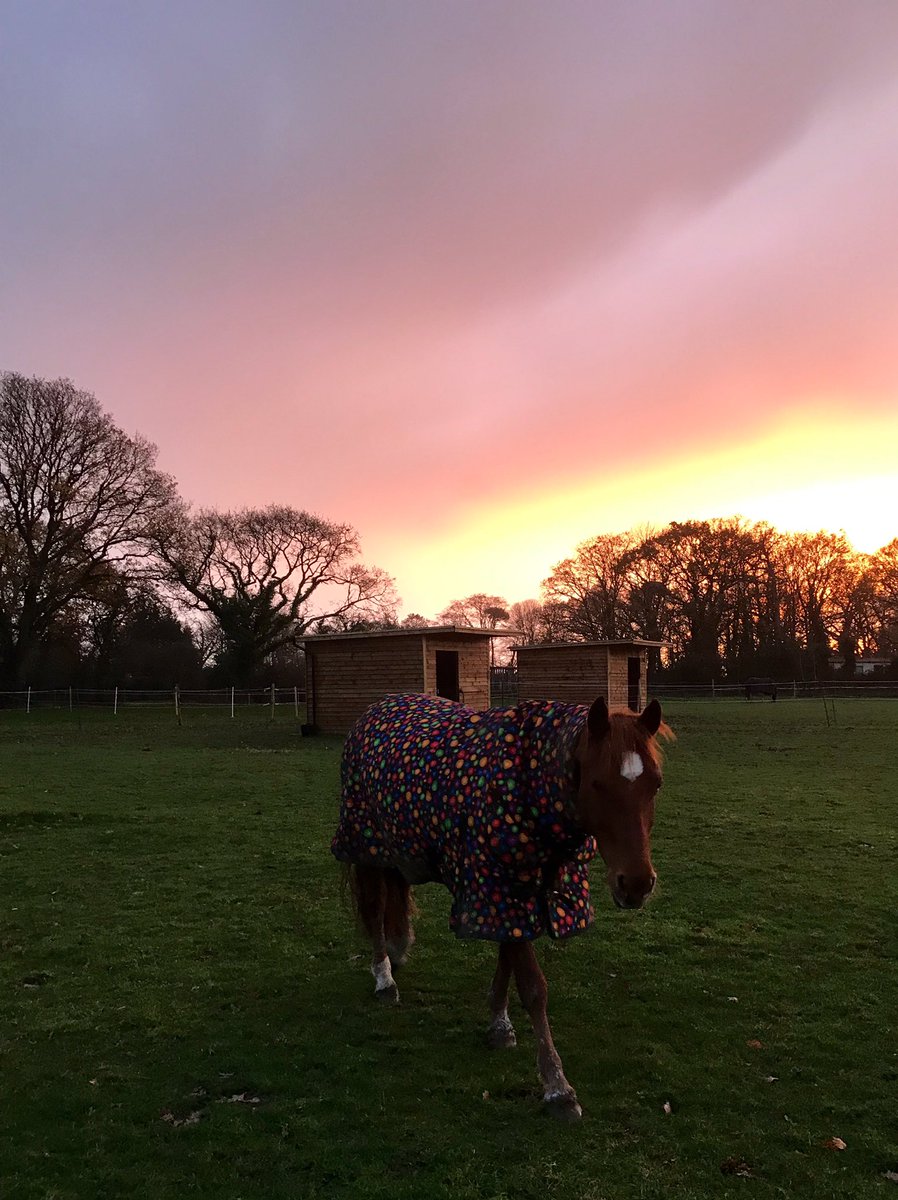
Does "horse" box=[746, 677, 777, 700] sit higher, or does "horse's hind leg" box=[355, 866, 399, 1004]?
"horse's hind leg" box=[355, 866, 399, 1004]

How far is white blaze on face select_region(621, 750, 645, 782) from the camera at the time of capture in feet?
9.26

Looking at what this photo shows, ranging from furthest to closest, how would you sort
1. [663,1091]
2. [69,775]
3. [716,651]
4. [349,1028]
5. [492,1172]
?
[716,651] → [69,775] → [349,1028] → [663,1091] → [492,1172]

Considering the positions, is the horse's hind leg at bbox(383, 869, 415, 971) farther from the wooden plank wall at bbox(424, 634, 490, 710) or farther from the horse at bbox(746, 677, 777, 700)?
the horse at bbox(746, 677, 777, 700)

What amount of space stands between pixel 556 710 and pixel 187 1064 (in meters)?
2.47

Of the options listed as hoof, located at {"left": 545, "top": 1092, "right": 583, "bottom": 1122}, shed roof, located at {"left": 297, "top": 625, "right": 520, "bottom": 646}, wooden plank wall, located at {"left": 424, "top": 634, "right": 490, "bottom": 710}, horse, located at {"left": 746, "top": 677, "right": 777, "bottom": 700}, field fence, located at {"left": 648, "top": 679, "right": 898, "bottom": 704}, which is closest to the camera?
hoof, located at {"left": 545, "top": 1092, "right": 583, "bottom": 1122}

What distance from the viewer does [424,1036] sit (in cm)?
366

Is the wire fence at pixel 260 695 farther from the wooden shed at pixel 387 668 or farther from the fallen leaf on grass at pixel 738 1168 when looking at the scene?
the fallen leaf on grass at pixel 738 1168

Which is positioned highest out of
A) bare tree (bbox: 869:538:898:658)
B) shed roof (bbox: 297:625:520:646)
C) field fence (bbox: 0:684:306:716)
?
bare tree (bbox: 869:538:898:658)

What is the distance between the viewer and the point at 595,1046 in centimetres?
351

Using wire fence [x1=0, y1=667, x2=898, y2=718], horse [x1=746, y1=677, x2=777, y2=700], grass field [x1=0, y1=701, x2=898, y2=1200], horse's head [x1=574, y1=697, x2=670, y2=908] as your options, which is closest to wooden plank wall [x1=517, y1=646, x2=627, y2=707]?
wire fence [x1=0, y1=667, x2=898, y2=718]

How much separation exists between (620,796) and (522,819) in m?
0.49

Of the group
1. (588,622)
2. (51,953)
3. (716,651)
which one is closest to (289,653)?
(588,622)

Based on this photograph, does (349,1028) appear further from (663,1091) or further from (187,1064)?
(663,1091)

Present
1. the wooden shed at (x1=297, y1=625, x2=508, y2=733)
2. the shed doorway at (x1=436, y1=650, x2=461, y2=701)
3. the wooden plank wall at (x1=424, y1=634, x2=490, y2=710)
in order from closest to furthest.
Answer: the wooden shed at (x1=297, y1=625, x2=508, y2=733), the wooden plank wall at (x1=424, y1=634, x2=490, y2=710), the shed doorway at (x1=436, y1=650, x2=461, y2=701)
